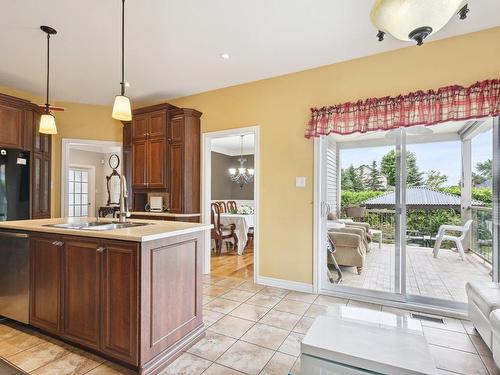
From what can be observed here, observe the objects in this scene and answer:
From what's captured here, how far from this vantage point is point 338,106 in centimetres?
308

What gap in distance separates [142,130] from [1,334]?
2888 mm

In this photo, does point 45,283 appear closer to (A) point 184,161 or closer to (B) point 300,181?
(A) point 184,161

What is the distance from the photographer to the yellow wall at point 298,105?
271 cm

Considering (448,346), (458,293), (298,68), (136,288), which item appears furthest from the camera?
A: (298,68)

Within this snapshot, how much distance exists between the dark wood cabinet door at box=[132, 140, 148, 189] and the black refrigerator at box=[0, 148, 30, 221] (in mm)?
1360

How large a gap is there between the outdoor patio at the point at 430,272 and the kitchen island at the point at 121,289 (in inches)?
82.0

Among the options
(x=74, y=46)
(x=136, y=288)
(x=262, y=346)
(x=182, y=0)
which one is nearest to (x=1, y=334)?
(x=136, y=288)

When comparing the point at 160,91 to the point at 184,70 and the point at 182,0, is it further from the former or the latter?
the point at 182,0

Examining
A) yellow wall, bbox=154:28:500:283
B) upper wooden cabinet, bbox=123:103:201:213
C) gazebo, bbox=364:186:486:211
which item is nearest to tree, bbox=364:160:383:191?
gazebo, bbox=364:186:486:211

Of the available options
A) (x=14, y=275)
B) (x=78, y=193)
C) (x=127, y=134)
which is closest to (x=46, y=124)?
(x=14, y=275)

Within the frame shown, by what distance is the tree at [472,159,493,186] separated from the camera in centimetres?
261

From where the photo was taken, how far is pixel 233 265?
15.1ft

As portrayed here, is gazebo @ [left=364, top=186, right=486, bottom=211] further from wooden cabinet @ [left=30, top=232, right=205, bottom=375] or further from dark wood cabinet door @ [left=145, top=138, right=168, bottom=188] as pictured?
dark wood cabinet door @ [left=145, top=138, right=168, bottom=188]

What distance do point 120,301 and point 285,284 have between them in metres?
2.16
